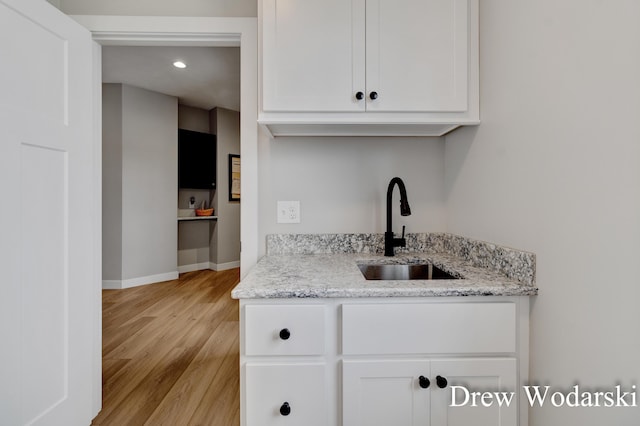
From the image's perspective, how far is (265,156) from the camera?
4.97 feet

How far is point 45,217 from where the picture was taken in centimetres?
121

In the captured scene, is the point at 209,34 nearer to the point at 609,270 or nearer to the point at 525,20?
the point at 525,20

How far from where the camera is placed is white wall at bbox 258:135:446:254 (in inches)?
60.1

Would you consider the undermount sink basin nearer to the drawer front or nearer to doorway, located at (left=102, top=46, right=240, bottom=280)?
the drawer front

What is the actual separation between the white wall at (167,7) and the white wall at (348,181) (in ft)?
2.17

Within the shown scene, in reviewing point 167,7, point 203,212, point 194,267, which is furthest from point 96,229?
point 194,267

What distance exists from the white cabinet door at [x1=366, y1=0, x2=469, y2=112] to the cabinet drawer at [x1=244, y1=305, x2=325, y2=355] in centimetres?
84

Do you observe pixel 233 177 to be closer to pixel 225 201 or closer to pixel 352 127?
pixel 225 201

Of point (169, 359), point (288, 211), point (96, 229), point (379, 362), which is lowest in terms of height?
point (169, 359)

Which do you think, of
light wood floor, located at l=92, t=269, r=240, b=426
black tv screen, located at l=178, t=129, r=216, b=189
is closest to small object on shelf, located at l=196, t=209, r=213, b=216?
black tv screen, located at l=178, t=129, r=216, b=189

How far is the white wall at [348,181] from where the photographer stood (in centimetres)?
153

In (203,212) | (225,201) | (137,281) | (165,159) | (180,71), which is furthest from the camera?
(225,201)

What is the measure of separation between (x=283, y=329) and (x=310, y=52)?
41.5 inches

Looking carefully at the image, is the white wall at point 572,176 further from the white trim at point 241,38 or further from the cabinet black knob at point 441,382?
the white trim at point 241,38
